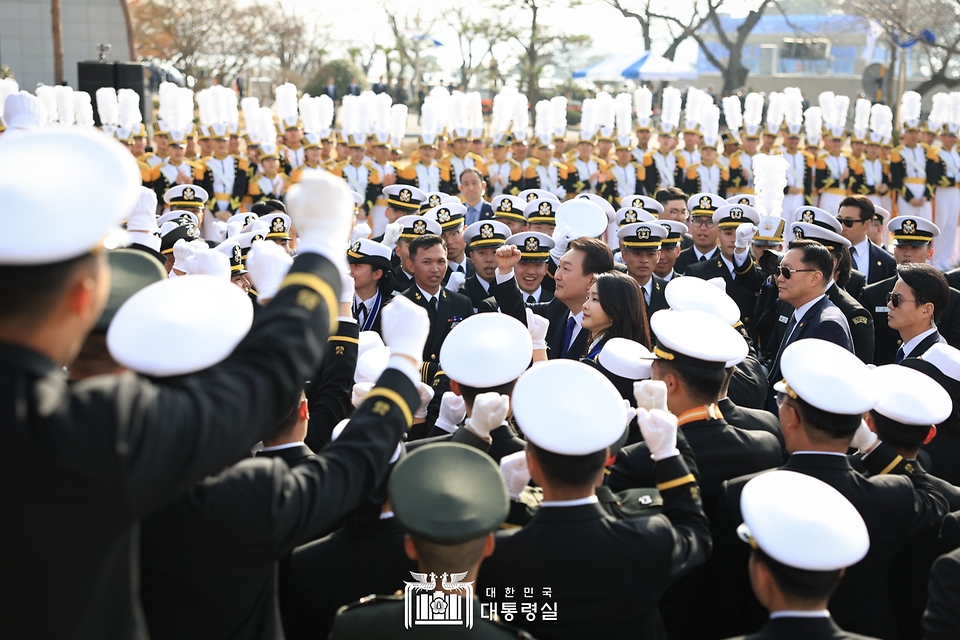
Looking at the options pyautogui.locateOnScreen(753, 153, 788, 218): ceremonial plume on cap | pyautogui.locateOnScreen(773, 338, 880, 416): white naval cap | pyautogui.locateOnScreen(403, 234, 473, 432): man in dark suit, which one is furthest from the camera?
pyautogui.locateOnScreen(753, 153, 788, 218): ceremonial plume on cap

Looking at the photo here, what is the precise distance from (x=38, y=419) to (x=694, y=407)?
226 cm

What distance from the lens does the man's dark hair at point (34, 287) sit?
1405 millimetres

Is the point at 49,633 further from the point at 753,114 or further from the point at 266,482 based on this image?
the point at 753,114

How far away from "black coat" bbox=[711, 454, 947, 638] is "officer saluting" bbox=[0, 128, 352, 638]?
1779mm

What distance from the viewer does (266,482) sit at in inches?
73.1

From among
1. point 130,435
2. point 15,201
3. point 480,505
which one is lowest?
point 480,505

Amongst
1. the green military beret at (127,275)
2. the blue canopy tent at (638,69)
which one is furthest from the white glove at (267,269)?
the blue canopy tent at (638,69)

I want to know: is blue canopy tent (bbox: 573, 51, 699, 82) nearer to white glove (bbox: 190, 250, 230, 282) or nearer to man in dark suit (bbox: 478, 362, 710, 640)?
white glove (bbox: 190, 250, 230, 282)

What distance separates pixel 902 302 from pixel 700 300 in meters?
1.36

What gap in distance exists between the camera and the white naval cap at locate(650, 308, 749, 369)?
310 cm

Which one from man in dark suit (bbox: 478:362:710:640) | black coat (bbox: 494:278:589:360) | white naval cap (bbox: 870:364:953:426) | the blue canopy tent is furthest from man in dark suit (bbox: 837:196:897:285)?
the blue canopy tent

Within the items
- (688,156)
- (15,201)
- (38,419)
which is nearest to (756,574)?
(38,419)

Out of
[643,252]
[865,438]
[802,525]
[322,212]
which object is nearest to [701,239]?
[643,252]

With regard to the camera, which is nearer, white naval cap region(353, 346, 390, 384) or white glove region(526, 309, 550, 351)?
white naval cap region(353, 346, 390, 384)
